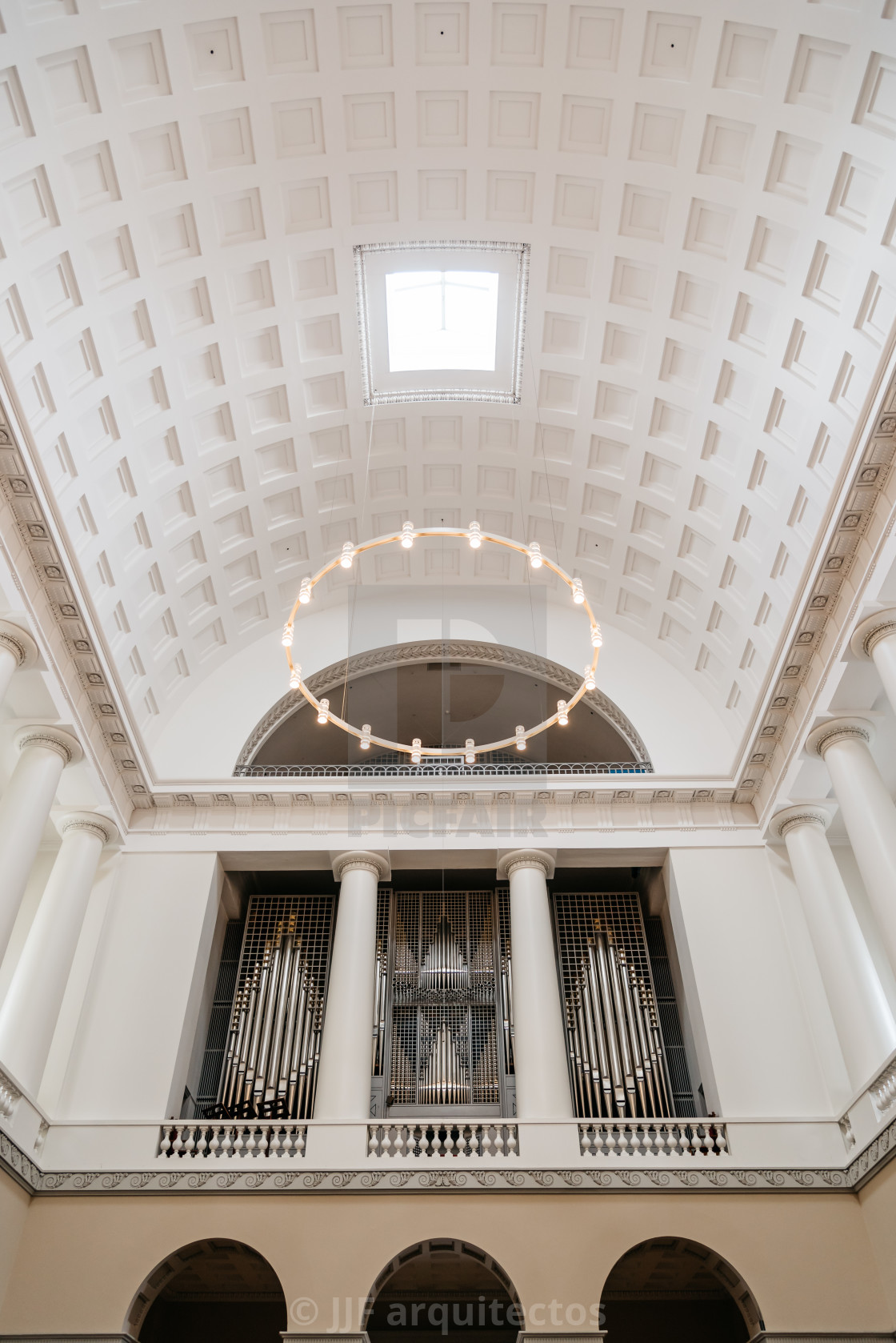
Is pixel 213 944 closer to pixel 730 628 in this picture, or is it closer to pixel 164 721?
pixel 164 721

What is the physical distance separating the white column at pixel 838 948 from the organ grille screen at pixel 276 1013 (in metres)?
7.44

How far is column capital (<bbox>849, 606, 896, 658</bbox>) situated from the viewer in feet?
38.1

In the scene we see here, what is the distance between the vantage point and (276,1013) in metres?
15.5

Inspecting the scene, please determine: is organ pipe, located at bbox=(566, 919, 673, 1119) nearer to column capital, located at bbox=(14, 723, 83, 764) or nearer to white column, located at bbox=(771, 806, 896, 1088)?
white column, located at bbox=(771, 806, 896, 1088)

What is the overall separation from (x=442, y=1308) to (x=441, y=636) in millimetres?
10719

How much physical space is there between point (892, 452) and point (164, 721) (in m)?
12.2

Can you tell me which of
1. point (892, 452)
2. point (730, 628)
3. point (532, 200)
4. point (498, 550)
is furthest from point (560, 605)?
point (892, 452)

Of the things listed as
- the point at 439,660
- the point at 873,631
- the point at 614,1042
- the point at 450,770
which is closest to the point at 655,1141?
the point at 614,1042

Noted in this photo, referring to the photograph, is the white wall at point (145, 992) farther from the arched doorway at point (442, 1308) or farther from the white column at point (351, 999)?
the arched doorway at point (442, 1308)

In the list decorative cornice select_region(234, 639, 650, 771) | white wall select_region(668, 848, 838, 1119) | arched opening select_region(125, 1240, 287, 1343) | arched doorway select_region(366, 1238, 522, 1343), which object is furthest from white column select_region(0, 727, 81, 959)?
white wall select_region(668, 848, 838, 1119)

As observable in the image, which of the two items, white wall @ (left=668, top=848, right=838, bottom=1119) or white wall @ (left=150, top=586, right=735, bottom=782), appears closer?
white wall @ (left=668, top=848, right=838, bottom=1119)

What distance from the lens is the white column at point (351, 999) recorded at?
13.1m

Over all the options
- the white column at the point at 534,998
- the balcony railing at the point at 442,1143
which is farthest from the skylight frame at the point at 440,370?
the balcony railing at the point at 442,1143

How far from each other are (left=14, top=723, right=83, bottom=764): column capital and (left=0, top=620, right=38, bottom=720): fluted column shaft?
1.22 metres
